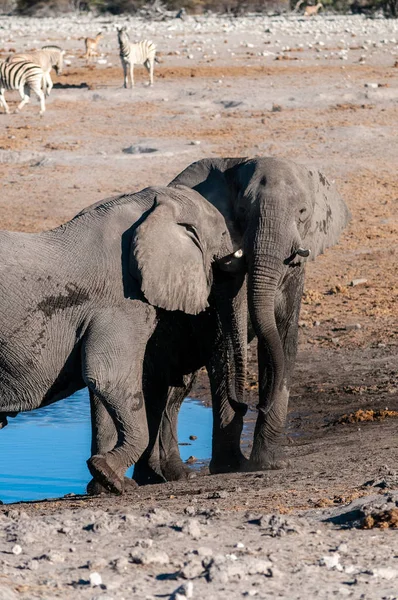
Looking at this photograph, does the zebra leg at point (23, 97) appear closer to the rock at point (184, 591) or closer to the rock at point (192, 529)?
the rock at point (192, 529)

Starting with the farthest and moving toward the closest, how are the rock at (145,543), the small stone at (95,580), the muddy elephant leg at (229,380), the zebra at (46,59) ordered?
the zebra at (46,59) < the muddy elephant leg at (229,380) < the rock at (145,543) < the small stone at (95,580)

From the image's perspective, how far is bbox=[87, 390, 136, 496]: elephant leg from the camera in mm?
6535

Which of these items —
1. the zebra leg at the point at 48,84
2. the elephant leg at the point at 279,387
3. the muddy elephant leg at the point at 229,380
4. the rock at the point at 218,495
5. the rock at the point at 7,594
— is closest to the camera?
the rock at the point at 7,594

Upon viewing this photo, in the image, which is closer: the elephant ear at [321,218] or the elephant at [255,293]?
the elephant at [255,293]

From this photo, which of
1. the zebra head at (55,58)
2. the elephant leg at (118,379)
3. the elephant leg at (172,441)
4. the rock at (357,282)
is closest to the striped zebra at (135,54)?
the zebra head at (55,58)

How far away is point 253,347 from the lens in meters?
10.5

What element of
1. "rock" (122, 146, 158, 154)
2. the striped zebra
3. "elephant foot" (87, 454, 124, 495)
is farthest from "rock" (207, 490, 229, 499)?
the striped zebra

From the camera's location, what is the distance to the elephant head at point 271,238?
6.88 meters

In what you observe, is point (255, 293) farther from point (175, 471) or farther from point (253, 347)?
point (253, 347)

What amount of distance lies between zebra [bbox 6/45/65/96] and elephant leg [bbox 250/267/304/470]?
44.4ft

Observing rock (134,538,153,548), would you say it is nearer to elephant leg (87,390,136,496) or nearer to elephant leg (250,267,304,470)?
elephant leg (87,390,136,496)

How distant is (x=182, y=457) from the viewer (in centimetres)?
832

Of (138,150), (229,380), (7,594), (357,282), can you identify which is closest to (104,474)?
(229,380)

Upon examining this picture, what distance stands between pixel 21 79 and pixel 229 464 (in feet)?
44.8
